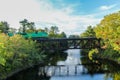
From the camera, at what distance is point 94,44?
88.5 meters

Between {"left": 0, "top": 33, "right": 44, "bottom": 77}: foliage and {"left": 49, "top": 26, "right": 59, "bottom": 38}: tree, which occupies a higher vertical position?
{"left": 49, "top": 26, "right": 59, "bottom": 38}: tree

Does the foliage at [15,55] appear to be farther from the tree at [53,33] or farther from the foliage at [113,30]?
the tree at [53,33]

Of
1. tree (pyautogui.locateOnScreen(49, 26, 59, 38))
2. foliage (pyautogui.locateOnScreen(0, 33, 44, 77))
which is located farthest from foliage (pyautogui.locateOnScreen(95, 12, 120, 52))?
tree (pyautogui.locateOnScreen(49, 26, 59, 38))

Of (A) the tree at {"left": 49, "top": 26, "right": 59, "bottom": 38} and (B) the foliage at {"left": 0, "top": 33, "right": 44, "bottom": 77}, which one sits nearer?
(B) the foliage at {"left": 0, "top": 33, "right": 44, "bottom": 77}

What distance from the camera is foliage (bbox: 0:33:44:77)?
160 ft

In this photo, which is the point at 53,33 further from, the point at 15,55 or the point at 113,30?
the point at 15,55

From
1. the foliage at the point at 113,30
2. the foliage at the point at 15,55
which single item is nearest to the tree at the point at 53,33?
the foliage at the point at 15,55

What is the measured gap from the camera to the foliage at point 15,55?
160 feet

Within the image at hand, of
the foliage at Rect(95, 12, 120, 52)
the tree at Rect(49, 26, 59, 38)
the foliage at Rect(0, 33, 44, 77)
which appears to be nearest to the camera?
the foliage at Rect(0, 33, 44, 77)

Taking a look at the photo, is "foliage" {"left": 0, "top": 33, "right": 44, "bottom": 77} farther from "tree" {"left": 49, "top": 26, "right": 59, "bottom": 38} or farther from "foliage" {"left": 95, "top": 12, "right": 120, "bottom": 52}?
"tree" {"left": 49, "top": 26, "right": 59, "bottom": 38}

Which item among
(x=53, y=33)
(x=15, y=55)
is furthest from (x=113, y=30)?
(x=53, y=33)

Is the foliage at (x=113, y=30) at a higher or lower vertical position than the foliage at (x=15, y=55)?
higher

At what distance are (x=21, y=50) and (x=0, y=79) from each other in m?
16.3

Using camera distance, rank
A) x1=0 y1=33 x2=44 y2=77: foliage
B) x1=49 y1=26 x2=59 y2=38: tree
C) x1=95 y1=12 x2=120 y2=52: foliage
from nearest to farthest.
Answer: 1. x1=0 y1=33 x2=44 y2=77: foliage
2. x1=95 y1=12 x2=120 y2=52: foliage
3. x1=49 y1=26 x2=59 y2=38: tree
